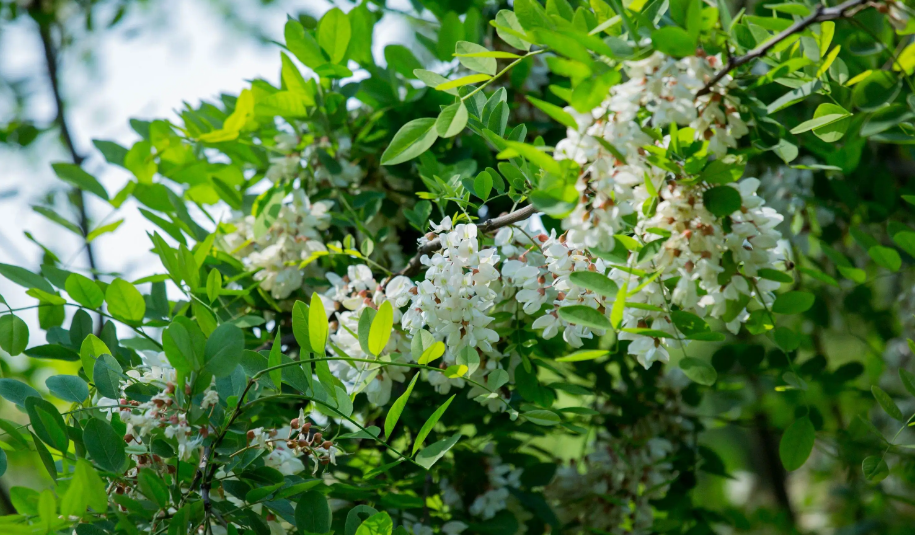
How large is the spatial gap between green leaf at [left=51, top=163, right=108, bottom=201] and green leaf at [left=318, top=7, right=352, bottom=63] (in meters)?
0.40

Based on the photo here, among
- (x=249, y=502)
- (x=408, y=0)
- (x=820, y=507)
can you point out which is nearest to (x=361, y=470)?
(x=249, y=502)

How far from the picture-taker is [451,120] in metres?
0.65

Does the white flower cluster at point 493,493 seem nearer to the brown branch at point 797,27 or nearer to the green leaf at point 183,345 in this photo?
the green leaf at point 183,345

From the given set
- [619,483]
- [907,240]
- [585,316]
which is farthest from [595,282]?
[619,483]

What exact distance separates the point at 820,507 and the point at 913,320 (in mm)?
1381

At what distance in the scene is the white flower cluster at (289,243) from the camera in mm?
851

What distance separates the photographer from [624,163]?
19.9 inches

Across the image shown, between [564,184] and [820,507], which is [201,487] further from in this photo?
[820,507]

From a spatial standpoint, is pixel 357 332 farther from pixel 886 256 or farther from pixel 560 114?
pixel 886 256

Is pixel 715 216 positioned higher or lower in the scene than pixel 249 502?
higher

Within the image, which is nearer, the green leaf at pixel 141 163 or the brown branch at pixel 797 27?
the brown branch at pixel 797 27

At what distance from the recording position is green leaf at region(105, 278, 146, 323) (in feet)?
2.44

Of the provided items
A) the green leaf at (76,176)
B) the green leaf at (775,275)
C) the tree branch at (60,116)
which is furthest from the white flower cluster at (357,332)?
the tree branch at (60,116)

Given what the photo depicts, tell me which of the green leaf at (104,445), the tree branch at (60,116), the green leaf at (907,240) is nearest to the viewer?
the green leaf at (104,445)
